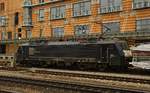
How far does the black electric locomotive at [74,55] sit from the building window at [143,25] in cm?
1113

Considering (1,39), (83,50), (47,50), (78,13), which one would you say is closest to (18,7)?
(1,39)

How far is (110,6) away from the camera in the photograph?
5662 centimetres

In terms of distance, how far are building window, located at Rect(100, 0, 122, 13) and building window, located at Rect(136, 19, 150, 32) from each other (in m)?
3.92

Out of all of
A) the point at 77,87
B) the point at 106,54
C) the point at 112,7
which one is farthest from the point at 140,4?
the point at 77,87

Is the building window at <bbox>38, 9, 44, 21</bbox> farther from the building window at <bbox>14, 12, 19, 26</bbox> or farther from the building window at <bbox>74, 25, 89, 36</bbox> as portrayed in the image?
the building window at <bbox>74, 25, 89, 36</bbox>

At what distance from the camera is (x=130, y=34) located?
156 feet

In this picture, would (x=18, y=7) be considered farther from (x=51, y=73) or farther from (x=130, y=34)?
(x=51, y=73)

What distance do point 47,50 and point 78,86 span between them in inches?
914

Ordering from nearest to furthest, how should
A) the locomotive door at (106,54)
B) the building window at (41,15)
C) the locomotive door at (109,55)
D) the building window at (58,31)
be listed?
the locomotive door at (109,55) → the locomotive door at (106,54) → the building window at (58,31) → the building window at (41,15)

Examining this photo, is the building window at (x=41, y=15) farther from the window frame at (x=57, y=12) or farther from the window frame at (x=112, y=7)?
the window frame at (x=112, y=7)

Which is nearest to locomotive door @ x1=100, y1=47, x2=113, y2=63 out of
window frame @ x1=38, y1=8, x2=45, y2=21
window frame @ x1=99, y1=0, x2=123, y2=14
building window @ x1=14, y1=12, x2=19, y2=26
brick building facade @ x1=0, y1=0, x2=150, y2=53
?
brick building facade @ x1=0, y1=0, x2=150, y2=53

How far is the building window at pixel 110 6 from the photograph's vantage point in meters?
55.4

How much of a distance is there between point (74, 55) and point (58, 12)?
78.8ft

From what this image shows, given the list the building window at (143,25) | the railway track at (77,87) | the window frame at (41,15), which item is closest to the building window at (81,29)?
the window frame at (41,15)
